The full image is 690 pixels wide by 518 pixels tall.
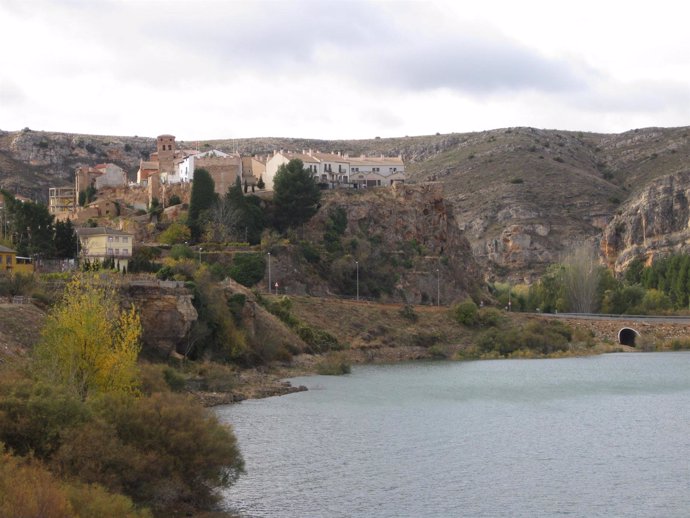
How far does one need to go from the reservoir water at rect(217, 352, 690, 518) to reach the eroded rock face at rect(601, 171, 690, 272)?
95553mm

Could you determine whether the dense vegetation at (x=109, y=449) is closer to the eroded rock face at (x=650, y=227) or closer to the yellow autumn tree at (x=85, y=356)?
the yellow autumn tree at (x=85, y=356)

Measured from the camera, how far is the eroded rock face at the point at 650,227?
16688cm

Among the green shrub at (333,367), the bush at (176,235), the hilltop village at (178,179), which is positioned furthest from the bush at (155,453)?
the hilltop village at (178,179)

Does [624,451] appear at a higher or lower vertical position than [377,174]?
lower

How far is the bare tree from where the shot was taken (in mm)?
123375

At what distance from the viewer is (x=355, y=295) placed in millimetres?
109062

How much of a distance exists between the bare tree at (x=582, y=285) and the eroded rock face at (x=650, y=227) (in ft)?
144

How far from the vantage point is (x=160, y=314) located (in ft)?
232

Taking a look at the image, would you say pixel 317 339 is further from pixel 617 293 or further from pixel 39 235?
pixel 617 293

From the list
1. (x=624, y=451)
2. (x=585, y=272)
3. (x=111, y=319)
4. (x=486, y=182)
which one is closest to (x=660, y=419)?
(x=624, y=451)

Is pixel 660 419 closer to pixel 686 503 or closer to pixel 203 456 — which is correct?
pixel 686 503

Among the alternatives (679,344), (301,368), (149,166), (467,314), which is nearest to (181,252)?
(301,368)

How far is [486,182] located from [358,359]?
96.5m

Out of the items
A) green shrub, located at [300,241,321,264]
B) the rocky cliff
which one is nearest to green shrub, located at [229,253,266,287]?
the rocky cliff
